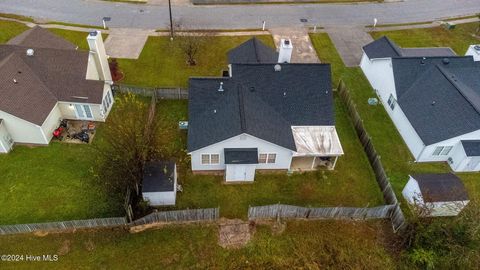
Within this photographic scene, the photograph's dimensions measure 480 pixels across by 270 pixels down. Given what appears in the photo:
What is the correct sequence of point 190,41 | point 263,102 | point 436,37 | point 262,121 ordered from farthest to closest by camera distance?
1. point 436,37
2. point 190,41
3. point 263,102
4. point 262,121

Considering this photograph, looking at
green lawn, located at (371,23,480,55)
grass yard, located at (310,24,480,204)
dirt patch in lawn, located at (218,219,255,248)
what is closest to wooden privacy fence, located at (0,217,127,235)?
dirt patch in lawn, located at (218,219,255,248)

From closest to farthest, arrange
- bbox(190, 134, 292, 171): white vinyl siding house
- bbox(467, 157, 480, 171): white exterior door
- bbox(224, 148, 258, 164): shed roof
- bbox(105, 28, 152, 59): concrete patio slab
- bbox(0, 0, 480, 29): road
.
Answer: bbox(224, 148, 258, 164): shed roof, bbox(190, 134, 292, 171): white vinyl siding house, bbox(467, 157, 480, 171): white exterior door, bbox(105, 28, 152, 59): concrete patio slab, bbox(0, 0, 480, 29): road

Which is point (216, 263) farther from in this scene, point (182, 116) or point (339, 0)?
point (339, 0)

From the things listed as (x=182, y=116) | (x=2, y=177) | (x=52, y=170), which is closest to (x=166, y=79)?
(x=182, y=116)

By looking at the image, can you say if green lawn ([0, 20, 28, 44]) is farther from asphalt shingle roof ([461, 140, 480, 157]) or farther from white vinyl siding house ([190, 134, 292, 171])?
asphalt shingle roof ([461, 140, 480, 157])

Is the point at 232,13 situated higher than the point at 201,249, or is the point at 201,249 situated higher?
the point at 232,13

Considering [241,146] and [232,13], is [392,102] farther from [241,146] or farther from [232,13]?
[232,13]

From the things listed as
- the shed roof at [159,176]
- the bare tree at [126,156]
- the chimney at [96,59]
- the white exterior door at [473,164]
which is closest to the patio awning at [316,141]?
the shed roof at [159,176]

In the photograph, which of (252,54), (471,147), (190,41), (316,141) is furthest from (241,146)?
(471,147)

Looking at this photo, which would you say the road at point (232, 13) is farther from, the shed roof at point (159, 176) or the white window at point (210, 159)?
the shed roof at point (159, 176)
